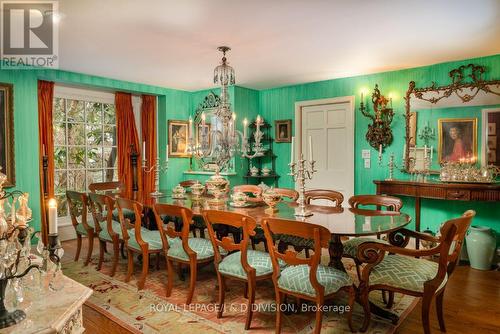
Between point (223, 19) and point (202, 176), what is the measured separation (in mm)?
3428

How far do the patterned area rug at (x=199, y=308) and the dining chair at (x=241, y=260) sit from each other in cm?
16

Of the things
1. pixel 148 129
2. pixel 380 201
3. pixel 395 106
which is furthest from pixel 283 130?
pixel 380 201

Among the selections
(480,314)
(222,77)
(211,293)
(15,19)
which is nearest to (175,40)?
(222,77)

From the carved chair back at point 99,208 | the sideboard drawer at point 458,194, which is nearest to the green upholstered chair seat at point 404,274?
the sideboard drawer at point 458,194

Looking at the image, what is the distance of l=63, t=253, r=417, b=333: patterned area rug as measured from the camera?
2.37m

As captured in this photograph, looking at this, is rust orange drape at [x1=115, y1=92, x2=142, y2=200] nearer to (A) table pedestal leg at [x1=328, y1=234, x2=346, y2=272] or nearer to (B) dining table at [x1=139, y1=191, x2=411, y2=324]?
(B) dining table at [x1=139, y1=191, x2=411, y2=324]

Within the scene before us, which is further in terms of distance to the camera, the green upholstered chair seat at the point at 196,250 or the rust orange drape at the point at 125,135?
the rust orange drape at the point at 125,135

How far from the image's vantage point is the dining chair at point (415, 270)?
202cm

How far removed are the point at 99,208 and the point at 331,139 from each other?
11.1 feet

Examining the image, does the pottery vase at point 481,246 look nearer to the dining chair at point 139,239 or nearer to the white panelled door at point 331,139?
the white panelled door at point 331,139

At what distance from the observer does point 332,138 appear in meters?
5.12

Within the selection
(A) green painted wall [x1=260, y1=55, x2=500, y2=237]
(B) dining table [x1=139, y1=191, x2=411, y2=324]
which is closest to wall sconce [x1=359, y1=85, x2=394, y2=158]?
(A) green painted wall [x1=260, y1=55, x2=500, y2=237]

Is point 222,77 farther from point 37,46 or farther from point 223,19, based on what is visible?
point 37,46

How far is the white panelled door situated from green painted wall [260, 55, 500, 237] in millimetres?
103
